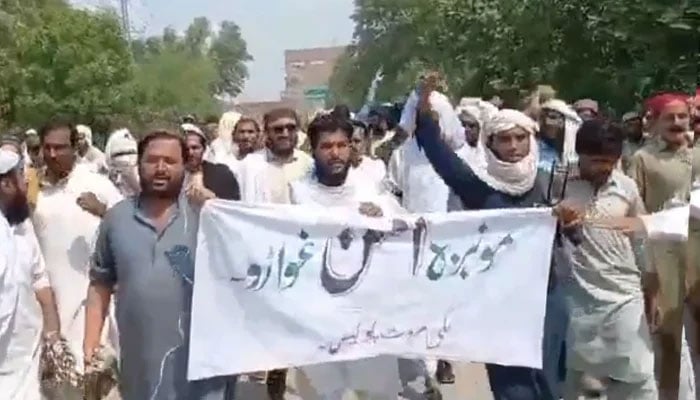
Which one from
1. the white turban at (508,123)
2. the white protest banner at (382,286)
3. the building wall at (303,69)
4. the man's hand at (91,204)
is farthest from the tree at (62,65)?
the white turban at (508,123)

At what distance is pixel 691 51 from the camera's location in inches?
Result: 313

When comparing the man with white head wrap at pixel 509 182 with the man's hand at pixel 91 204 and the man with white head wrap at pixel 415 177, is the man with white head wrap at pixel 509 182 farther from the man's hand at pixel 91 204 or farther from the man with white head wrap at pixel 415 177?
the man's hand at pixel 91 204

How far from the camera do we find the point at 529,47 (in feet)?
52.6

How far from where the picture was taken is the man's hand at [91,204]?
23.6ft

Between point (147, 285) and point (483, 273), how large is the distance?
5.28ft

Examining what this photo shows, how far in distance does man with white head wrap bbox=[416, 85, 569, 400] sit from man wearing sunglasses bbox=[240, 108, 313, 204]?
130 centimetres

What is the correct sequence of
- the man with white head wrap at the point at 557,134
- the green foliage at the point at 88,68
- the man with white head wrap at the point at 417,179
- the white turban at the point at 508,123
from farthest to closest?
the green foliage at the point at 88,68
the man with white head wrap at the point at 417,179
the man with white head wrap at the point at 557,134
the white turban at the point at 508,123

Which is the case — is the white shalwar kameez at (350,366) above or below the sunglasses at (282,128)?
below

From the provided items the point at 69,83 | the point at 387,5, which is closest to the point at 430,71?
the point at 387,5

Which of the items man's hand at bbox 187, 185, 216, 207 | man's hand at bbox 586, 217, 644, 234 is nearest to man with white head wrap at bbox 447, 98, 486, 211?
man's hand at bbox 586, 217, 644, 234

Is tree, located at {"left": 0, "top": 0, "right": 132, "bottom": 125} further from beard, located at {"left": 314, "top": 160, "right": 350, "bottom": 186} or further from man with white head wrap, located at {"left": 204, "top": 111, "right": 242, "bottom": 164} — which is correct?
beard, located at {"left": 314, "top": 160, "right": 350, "bottom": 186}

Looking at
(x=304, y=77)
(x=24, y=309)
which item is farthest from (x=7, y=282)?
(x=304, y=77)

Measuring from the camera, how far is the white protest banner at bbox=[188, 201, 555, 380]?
6.39m

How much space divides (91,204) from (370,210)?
4.69ft
